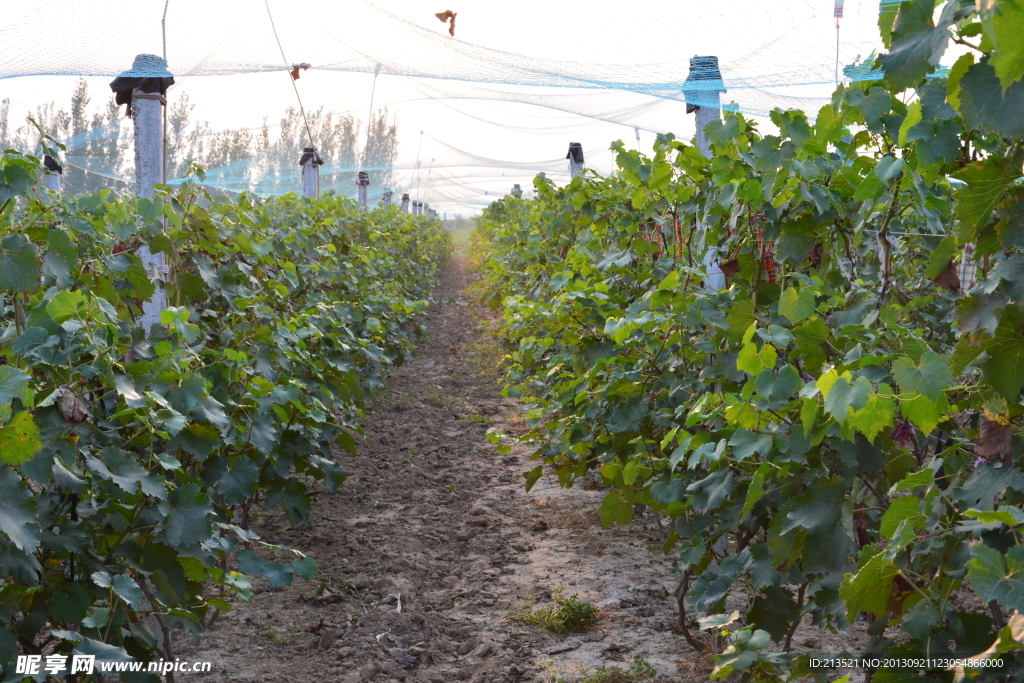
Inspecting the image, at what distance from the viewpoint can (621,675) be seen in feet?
7.66

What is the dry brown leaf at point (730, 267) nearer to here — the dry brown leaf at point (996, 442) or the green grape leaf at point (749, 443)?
the green grape leaf at point (749, 443)

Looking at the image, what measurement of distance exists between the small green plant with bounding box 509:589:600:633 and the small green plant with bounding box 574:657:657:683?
0.96 ft

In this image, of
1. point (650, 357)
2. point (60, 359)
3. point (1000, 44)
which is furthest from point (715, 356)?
point (60, 359)

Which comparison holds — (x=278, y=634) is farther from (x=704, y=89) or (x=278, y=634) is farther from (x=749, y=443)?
(x=704, y=89)

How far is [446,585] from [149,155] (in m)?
2.18

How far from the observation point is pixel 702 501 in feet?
6.39

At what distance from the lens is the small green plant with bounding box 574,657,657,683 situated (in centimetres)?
231

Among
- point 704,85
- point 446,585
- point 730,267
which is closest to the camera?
point 730,267

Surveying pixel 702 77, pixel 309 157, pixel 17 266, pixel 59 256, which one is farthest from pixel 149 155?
pixel 309 157

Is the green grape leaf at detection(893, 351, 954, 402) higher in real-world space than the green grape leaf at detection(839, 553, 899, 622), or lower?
higher

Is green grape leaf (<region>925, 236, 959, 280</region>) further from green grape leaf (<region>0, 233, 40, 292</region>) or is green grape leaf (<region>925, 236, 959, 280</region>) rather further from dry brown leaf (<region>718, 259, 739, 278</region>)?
green grape leaf (<region>0, 233, 40, 292</region>)

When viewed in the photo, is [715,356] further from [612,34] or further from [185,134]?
[185,134]

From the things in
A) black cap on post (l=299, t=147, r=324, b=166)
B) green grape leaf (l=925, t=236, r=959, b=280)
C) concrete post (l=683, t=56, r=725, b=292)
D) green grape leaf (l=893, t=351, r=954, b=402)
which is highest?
concrete post (l=683, t=56, r=725, b=292)

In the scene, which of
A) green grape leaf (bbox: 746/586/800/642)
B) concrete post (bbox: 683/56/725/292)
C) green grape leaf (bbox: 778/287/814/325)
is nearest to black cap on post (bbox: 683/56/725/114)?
concrete post (bbox: 683/56/725/292)
